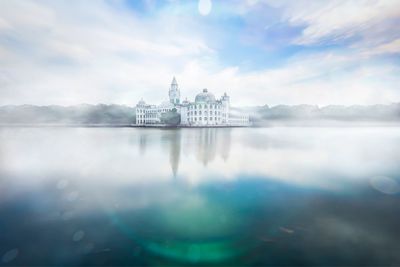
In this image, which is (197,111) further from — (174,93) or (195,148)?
(195,148)

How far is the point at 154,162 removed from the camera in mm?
12969

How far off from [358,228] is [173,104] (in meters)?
90.5

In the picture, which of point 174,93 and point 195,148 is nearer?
point 195,148

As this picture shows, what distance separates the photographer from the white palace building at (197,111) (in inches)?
3127

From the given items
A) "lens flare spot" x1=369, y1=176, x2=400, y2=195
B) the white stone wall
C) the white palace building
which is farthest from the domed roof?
"lens flare spot" x1=369, y1=176, x2=400, y2=195

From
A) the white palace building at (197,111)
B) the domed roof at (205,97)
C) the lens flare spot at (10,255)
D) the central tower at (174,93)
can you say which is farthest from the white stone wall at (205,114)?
the lens flare spot at (10,255)

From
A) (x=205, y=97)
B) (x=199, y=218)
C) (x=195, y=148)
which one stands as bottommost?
(x=199, y=218)

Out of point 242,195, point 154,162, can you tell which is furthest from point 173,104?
point 242,195

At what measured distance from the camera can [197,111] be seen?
7981cm

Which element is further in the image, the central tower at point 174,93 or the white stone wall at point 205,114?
the central tower at point 174,93

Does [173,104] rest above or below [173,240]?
above

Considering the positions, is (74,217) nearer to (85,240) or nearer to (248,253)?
(85,240)

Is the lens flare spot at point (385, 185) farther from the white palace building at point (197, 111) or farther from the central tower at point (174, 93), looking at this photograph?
the central tower at point (174, 93)

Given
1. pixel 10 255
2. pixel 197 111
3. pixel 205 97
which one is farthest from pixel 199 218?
pixel 205 97
